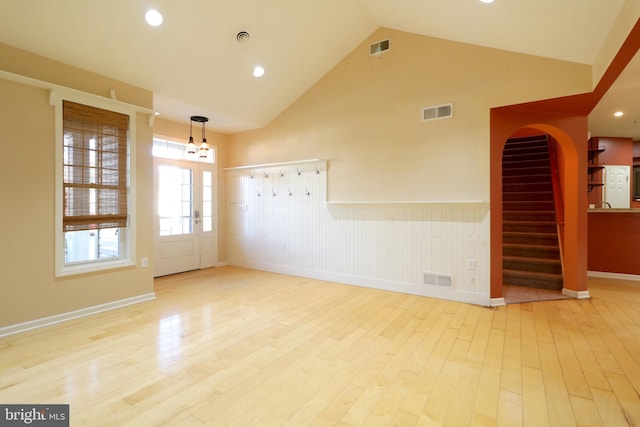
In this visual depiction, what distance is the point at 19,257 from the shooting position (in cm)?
317

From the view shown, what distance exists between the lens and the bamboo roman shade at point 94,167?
3.54 m

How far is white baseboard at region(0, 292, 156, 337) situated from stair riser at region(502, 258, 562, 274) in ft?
18.2

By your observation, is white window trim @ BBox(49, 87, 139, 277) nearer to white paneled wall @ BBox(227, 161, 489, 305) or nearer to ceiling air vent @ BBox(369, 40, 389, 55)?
white paneled wall @ BBox(227, 161, 489, 305)

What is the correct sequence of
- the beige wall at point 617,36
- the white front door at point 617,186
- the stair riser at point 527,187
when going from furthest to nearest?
the white front door at point 617,186 → the stair riser at point 527,187 → the beige wall at point 617,36

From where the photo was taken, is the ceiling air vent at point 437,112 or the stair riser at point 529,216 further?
the stair riser at point 529,216

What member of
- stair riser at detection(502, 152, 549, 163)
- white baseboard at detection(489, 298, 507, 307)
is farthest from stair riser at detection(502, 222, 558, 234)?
white baseboard at detection(489, 298, 507, 307)

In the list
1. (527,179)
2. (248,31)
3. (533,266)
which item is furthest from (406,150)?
(527,179)

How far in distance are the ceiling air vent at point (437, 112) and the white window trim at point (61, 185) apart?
3905mm

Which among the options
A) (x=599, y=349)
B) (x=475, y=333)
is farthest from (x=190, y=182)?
(x=599, y=349)


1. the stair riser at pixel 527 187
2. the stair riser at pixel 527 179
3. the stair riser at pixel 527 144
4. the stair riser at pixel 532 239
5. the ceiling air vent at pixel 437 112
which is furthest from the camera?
the stair riser at pixel 527 144

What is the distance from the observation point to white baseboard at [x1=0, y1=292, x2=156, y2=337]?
123 inches

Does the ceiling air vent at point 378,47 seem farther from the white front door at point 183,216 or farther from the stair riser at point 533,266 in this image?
the stair riser at point 533,266

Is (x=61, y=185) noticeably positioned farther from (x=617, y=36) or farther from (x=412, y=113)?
(x=617, y=36)

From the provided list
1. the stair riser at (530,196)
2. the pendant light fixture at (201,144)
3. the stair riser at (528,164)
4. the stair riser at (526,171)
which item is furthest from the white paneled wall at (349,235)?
the stair riser at (528,164)
